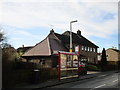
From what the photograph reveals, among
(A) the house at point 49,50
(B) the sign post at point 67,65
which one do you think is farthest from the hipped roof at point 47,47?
(B) the sign post at point 67,65

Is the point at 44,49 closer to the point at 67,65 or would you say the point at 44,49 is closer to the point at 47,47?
the point at 47,47

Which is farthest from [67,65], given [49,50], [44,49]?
[44,49]

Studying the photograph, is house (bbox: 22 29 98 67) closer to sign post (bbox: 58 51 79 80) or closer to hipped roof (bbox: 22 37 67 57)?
hipped roof (bbox: 22 37 67 57)

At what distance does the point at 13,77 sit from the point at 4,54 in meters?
1.88

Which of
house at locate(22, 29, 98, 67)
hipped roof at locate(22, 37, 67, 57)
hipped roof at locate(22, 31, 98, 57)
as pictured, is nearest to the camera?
house at locate(22, 29, 98, 67)

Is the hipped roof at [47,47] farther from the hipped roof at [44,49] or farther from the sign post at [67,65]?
the sign post at [67,65]

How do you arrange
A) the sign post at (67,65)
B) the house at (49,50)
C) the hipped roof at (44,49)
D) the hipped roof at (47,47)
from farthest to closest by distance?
the hipped roof at (47,47) < the hipped roof at (44,49) < the house at (49,50) < the sign post at (67,65)

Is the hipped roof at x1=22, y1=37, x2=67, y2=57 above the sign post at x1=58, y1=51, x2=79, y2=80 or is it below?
above

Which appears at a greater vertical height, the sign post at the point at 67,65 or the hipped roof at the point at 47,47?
the hipped roof at the point at 47,47

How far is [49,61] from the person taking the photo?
33281mm

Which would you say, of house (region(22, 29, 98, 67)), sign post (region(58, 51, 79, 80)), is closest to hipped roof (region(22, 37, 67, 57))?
house (region(22, 29, 98, 67))

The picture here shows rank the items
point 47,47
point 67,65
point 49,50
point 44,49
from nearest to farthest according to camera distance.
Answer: point 67,65
point 49,50
point 44,49
point 47,47

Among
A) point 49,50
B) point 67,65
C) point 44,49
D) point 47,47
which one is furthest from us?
point 47,47

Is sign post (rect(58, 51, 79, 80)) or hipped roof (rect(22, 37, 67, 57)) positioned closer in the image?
sign post (rect(58, 51, 79, 80))
